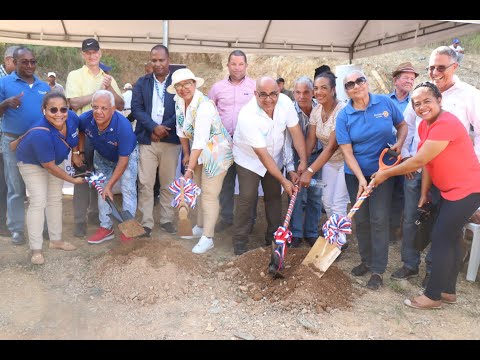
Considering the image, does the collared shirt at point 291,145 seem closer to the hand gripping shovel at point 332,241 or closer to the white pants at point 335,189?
the white pants at point 335,189

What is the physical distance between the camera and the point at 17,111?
454cm

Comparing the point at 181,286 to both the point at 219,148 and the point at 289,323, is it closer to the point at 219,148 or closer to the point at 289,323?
the point at 289,323

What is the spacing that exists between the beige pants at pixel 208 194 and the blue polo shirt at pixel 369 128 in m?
1.33

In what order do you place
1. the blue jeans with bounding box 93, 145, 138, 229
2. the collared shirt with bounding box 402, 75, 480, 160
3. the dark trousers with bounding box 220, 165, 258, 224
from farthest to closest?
1. the dark trousers with bounding box 220, 165, 258, 224
2. the blue jeans with bounding box 93, 145, 138, 229
3. the collared shirt with bounding box 402, 75, 480, 160

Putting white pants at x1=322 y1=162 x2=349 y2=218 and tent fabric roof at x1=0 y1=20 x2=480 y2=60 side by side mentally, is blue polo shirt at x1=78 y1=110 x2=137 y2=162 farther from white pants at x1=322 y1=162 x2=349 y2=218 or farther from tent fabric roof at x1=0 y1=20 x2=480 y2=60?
tent fabric roof at x1=0 y1=20 x2=480 y2=60

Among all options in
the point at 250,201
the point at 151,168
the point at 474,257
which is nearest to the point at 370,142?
the point at 250,201

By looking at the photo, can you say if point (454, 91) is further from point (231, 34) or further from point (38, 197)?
point (231, 34)

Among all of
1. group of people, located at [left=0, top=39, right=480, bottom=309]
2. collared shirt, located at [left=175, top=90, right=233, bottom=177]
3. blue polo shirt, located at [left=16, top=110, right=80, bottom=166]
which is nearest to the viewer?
group of people, located at [left=0, top=39, right=480, bottom=309]

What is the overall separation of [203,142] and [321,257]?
4.89ft

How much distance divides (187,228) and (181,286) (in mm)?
1105

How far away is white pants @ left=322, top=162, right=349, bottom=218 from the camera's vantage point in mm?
4346

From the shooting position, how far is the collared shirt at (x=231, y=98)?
4.88 meters

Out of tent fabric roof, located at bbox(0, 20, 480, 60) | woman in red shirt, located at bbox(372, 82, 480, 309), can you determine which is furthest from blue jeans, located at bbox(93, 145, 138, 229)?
woman in red shirt, located at bbox(372, 82, 480, 309)

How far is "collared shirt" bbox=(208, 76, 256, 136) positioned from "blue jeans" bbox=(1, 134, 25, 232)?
7.16 feet
